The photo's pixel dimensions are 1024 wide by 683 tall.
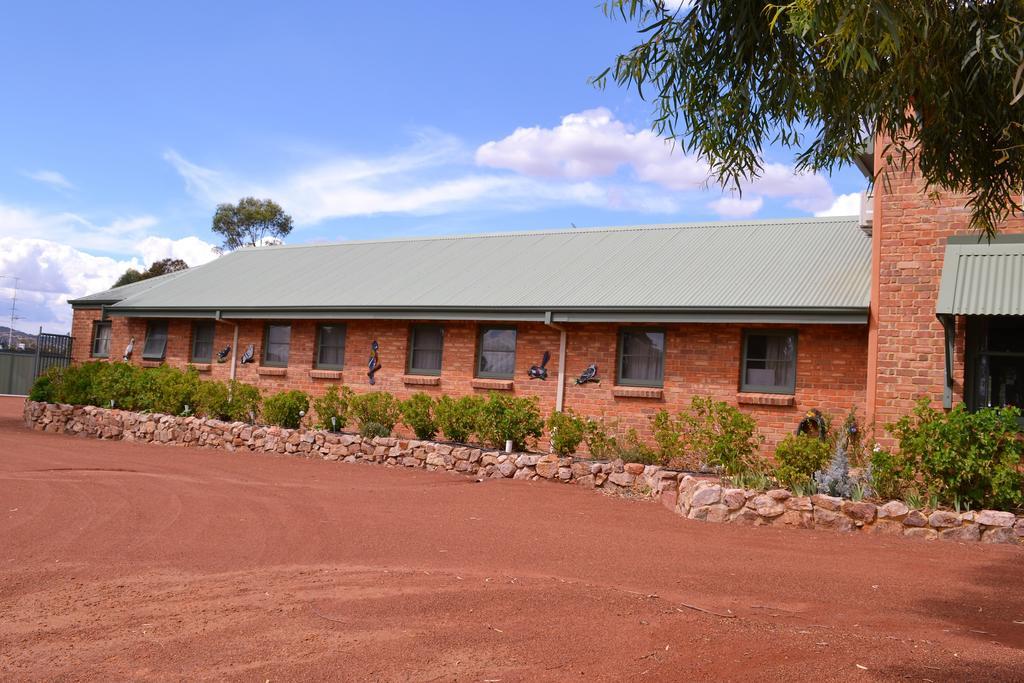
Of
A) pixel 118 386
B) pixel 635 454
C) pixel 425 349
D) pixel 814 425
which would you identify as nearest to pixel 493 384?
pixel 425 349

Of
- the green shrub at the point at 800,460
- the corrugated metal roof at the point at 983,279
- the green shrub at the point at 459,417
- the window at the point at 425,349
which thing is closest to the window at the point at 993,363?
the corrugated metal roof at the point at 983,279

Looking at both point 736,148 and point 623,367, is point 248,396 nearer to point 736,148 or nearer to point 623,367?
point 623,367

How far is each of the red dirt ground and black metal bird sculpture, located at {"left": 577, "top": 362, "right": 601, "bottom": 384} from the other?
4985 millimetres

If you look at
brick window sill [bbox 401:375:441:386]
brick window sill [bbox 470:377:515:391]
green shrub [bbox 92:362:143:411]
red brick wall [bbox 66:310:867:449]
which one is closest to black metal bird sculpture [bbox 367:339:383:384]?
red brick wall [bbox 66:310:867:449]

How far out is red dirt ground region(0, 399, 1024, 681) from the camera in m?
5.13

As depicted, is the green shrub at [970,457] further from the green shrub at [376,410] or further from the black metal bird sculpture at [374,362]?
the black metal bird sculpture at [374,362]

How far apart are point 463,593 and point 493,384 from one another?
1086 cm

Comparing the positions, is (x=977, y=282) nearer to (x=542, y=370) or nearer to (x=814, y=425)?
(x=814, y=425)

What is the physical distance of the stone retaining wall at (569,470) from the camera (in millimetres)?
9625

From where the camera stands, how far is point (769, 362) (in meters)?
15.3

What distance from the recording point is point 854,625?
612 cm

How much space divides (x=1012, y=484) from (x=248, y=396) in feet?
45.8

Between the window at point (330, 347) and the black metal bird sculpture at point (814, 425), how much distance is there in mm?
10034

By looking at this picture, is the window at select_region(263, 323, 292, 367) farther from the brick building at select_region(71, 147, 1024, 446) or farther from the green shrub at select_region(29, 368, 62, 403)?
the green shrub at select_region(29, 368, 62, 403)
